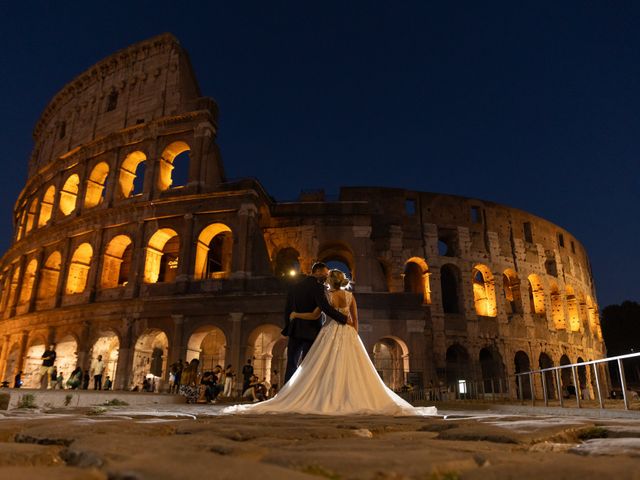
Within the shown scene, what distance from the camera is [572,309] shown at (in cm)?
3070

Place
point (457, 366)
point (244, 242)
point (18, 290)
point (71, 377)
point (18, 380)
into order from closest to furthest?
point (71, 377), point (244, 242), point (18, 380), point (457, 366), point (18, 290)

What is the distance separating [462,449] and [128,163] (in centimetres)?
2571

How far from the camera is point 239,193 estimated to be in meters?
21.1

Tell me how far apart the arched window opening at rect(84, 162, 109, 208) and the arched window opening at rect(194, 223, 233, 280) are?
21.5ft

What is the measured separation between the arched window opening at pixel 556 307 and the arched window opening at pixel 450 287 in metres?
7.20

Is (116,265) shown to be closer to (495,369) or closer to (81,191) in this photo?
(81,191)

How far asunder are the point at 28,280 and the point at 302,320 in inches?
1017

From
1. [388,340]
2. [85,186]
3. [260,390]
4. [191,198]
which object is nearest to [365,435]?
[260,390]

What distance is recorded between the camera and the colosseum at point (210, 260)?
19938 mm

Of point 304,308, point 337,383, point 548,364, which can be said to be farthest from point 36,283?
point 548,364

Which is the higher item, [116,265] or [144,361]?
[116,265]

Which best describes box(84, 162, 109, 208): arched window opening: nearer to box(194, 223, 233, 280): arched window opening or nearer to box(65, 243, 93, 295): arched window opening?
box(65, 243, 93, 295): arched window opening

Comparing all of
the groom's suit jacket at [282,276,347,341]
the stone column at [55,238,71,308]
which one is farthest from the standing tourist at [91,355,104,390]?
the groom's suit jacket at [282,276,347,341]

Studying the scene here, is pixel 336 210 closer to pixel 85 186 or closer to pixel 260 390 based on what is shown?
pixel 260 390
